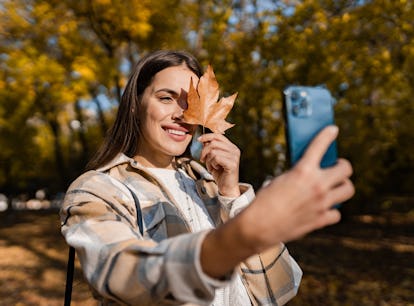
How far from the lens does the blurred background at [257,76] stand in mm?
4480

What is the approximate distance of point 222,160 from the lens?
1.35 meters

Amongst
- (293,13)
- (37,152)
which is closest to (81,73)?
(293,13)

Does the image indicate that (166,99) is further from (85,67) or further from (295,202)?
(85,67)

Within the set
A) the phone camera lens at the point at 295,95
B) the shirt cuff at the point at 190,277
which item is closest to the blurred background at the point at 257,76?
the phone camera lens at the point at 295,95

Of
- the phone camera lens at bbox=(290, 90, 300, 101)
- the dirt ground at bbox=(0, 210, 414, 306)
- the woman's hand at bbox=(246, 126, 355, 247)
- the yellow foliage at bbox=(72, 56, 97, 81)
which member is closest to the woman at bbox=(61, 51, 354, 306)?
the woman's hand at bbox=(246, 126, 355, 247)

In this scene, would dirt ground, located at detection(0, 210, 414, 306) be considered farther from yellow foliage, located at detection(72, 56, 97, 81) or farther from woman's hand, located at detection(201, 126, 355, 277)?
woman's hand, located at detection(201, 126, 355, 277)

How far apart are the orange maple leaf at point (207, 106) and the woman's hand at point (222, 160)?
4 centimetres

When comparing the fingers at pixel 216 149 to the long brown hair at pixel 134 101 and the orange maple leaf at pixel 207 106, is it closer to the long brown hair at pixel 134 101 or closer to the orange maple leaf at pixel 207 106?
the orange maple leaf at pixel 207 106

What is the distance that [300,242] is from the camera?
284 inches

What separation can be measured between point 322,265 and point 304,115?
383cm

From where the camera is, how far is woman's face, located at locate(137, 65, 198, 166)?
4.77 ft

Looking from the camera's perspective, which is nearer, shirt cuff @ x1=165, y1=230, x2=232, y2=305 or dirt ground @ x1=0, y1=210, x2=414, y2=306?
shirt cuff @ x1=165, y1=230, x2=232, y2=305

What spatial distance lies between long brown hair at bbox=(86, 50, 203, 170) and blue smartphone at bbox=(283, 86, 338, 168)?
3.80 ft

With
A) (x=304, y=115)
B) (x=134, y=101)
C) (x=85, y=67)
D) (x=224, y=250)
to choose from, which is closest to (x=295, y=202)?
(x=224, y=250)
